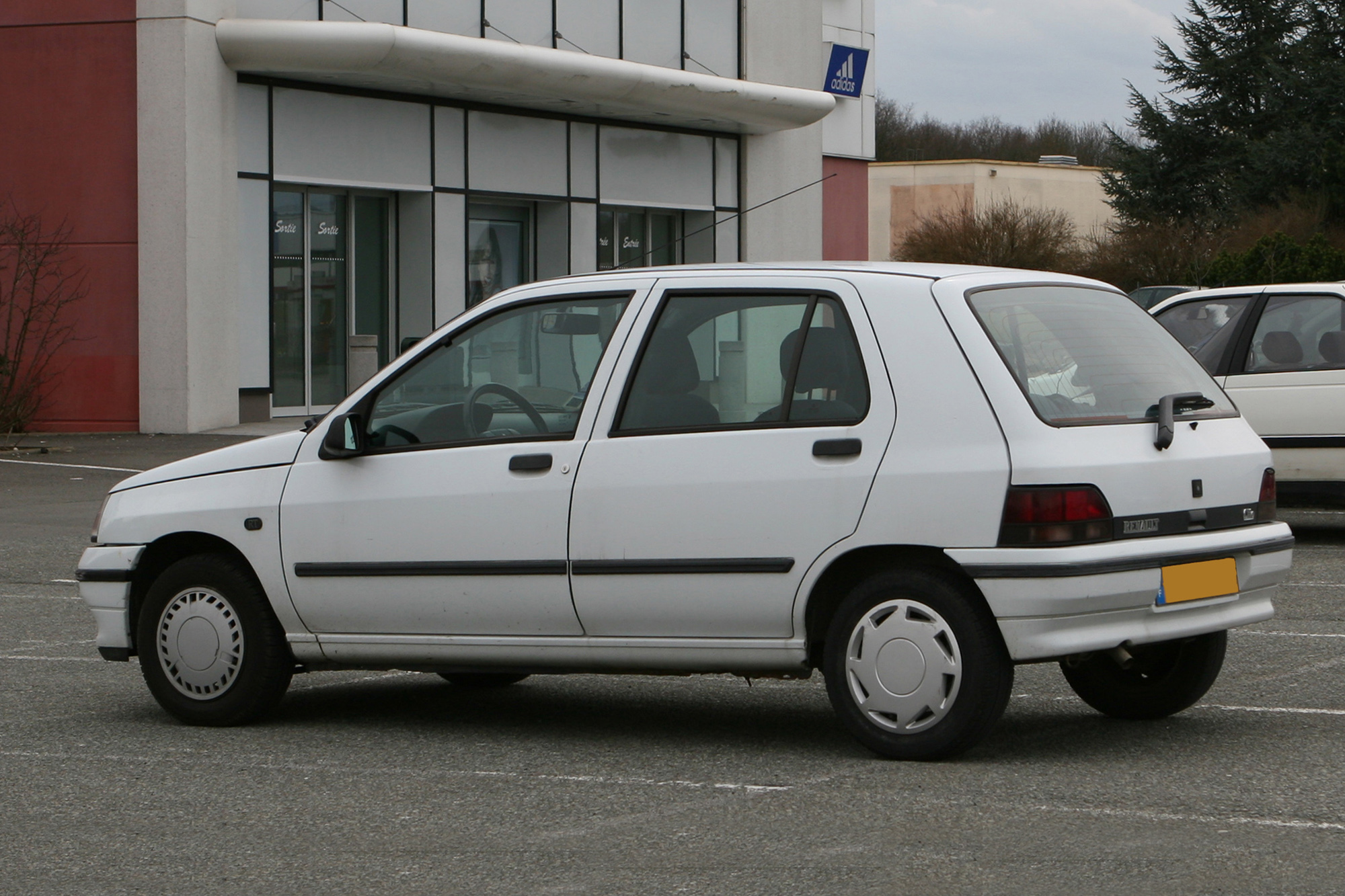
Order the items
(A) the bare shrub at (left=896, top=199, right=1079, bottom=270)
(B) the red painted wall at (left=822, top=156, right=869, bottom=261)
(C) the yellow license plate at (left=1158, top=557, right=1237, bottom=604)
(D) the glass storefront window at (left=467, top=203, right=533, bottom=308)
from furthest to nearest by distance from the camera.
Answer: (A) the bare shrub at (left=896, top=199, right=1079, bottom=270) < (B) the red painted wall at (left=822, top=156, right=869, bottom=261) < (D) the glass storefront window at (left=467, top=203, right=533, bottom=308) < (C) the yellow license plate at (left=1158, top=557, right=1237, bottom=604)

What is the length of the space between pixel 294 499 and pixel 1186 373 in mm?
3111

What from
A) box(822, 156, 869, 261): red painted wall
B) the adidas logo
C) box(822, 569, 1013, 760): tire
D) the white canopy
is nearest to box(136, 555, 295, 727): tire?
box(822, 569, 1013, 760): tire

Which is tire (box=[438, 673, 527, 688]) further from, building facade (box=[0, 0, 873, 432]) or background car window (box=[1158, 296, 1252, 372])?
building facade (box=[0, 0, 873, 432])

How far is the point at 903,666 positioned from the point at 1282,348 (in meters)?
7.48

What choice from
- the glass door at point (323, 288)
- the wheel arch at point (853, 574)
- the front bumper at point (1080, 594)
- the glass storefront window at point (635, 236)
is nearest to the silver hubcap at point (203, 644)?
the wheel arch at point (853, 574)

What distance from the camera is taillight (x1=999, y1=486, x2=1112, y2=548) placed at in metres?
5.66

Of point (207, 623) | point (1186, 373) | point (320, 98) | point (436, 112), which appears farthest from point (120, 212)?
point (1186, 373)

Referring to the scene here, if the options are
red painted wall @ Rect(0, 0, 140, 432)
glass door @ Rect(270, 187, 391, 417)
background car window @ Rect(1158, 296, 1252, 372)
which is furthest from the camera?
glass door @ Rect(270, 187, 391, 417)

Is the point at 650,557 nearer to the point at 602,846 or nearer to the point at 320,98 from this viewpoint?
the point at 602,846

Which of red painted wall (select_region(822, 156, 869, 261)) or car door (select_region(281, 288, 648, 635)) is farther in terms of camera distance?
red painted wall (select_region(822, 156, 869, 261))

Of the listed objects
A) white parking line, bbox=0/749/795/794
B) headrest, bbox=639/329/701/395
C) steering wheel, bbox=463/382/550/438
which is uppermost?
headrest, bbox=639/329/701/395

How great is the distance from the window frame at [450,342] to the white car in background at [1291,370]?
6.63m

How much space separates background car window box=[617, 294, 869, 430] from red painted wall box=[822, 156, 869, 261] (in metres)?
33.2

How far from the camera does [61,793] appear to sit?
5.79m
